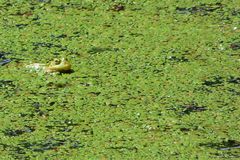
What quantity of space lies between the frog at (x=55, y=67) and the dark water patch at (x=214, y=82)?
855 mm

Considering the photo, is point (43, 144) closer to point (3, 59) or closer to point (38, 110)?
point (38, 110)

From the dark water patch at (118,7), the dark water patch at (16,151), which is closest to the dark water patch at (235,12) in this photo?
the dark water patch at (118,7)

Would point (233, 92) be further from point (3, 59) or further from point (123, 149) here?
point (3, 59)

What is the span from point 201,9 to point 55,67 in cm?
156

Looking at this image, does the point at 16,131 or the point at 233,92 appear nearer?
the point at 16,131

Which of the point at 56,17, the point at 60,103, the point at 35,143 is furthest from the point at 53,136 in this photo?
the point at 56,17

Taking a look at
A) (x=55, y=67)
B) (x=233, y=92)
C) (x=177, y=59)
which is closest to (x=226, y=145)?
(x=233, y=92)

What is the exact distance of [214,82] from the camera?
496cm

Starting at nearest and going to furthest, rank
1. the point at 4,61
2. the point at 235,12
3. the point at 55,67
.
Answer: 1. the point at 55,67
2. the point at 4,61
3. the point at 235,12

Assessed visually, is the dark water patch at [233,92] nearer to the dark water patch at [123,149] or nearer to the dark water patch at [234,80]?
the dark water patch at [234,80]

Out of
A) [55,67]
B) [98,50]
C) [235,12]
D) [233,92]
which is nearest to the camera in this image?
[233,92]

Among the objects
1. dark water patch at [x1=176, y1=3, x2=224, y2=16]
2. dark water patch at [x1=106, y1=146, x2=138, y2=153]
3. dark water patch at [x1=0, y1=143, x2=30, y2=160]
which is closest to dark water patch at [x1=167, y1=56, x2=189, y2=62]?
dark water patch at [x1=176, y1=3, x2=224, y2=16]

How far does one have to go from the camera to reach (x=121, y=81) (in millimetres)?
4969

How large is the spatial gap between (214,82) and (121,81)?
1.83 ft
